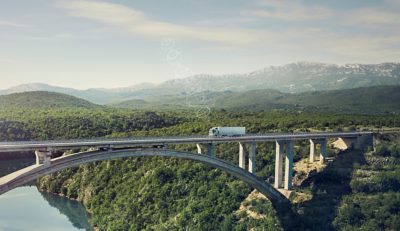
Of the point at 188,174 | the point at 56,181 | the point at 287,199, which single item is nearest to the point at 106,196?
the point at 188,174

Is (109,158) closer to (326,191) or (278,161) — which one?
(278,161)

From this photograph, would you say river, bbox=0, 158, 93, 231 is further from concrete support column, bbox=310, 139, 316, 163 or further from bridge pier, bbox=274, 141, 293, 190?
concrete support column, bbox=310, 139, 316, 163

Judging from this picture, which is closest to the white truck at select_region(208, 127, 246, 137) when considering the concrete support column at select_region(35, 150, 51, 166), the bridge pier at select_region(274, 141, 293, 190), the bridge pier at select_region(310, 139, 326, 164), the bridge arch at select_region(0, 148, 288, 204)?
the bridge pier at select_region(274, 141, 293, 190)

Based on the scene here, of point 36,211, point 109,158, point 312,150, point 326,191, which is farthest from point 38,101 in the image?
point 109,158

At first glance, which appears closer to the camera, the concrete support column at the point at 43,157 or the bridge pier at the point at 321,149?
the concrete support column at the point at 43,157

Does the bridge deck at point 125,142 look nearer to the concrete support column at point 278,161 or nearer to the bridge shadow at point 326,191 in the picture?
the concrete support column at point 278,161

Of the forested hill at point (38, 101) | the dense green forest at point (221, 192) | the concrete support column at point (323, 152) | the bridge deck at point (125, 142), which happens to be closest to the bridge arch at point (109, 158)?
→ the bridge deck at point (125, 142)
